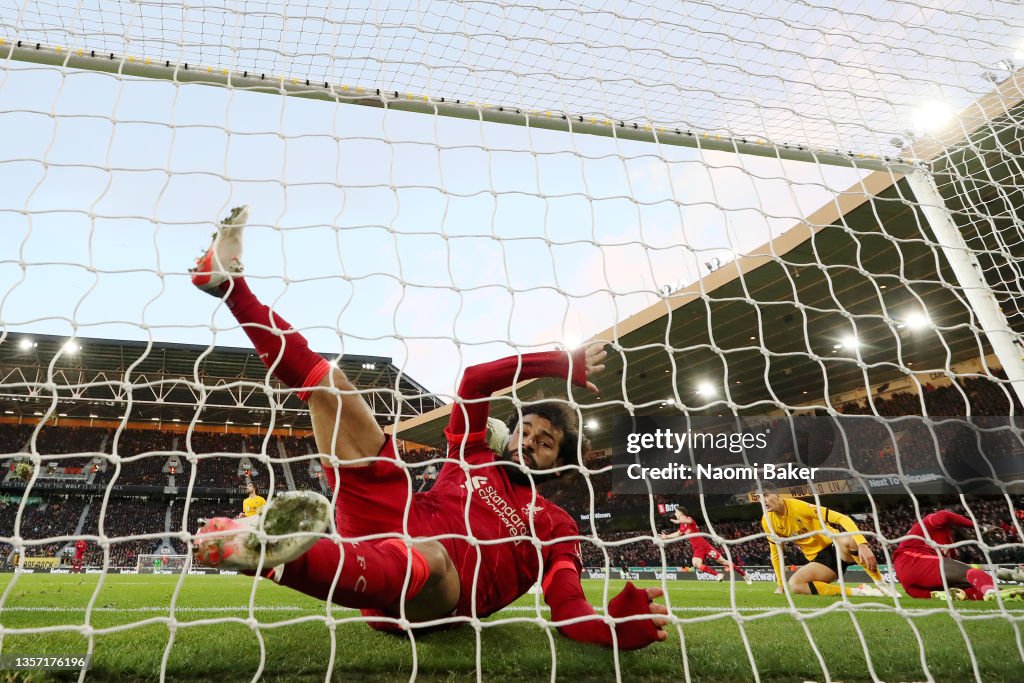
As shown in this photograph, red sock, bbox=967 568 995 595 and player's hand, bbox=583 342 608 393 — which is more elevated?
player's hand, bbox=583 342 608 393

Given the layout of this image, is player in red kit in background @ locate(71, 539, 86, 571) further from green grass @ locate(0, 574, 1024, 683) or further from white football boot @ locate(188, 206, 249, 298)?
white football boot @ locate(188, 206, 249, 298)

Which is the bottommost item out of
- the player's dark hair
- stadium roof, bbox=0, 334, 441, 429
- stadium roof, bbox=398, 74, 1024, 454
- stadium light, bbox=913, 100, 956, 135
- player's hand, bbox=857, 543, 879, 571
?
player's hand, bbox=857, 543, 879, 571

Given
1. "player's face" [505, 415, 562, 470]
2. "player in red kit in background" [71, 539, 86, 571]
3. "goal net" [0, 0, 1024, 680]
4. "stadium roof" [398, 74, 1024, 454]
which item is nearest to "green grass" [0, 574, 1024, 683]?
"goal net" [0, 0, 1024, 680]

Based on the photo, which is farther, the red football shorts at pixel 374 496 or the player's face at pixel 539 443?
the player's face at pixel 539 443

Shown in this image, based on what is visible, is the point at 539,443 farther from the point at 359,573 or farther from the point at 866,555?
the point at 866,555

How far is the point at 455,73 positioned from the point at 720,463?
64.7ft

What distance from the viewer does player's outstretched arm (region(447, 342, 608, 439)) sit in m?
2.30

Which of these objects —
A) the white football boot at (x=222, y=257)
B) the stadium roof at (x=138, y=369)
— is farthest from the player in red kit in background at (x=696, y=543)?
the stadium roof at (x=138, y=369)

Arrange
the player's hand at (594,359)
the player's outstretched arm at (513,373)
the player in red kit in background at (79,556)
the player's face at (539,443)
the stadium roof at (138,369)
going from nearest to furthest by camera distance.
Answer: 1. the player's outstretched arm at (513,373)
2. the player's hand at (594,359)
3. the player's face at (539,443)
4. the player in red kit in background at (79,556)
5. the stadium roof at (138,369)

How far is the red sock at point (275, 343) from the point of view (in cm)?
194

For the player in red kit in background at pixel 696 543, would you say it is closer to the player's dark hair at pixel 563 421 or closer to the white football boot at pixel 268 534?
the player's dark hair at pixel 563 421

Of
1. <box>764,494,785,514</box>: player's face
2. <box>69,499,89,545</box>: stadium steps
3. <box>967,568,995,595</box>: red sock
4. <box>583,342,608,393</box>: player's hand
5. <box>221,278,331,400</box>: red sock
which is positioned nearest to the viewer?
<box>221,278,331,400</box>: red sock

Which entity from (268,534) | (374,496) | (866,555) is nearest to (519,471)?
(374,496)

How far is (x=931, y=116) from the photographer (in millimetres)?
3670
